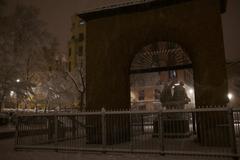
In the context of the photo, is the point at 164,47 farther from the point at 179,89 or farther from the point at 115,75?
the point at 115,75

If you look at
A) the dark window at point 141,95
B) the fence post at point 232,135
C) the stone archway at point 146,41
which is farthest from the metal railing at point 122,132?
the dark window at point 141,95

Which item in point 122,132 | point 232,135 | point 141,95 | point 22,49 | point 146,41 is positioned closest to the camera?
point 232,135

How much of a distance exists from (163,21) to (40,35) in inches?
739

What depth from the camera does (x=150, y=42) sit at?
11406mm

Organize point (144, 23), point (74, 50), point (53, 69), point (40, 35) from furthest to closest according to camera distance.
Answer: point (74, 50)
point (53, 69)
point (40, 35)
point (144, 23)

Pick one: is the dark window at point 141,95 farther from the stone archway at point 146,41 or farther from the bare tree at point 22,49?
the stone archway at point 146,41

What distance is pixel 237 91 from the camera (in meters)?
42.4

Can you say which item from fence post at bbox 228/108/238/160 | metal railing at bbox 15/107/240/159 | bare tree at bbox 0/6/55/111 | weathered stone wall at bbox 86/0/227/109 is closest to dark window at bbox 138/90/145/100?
bare tree at bbox 0/6/55/111

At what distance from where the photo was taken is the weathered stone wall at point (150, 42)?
382 inches

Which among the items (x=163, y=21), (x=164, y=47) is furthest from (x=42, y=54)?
(x=163, y=21)

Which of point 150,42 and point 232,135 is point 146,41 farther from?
point 232,135

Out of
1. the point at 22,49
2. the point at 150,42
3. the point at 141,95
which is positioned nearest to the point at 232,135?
the point at 150,42

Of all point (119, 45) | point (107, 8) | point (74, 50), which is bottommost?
point (119, 45)

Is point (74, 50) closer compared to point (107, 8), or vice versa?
point (107, 8)
